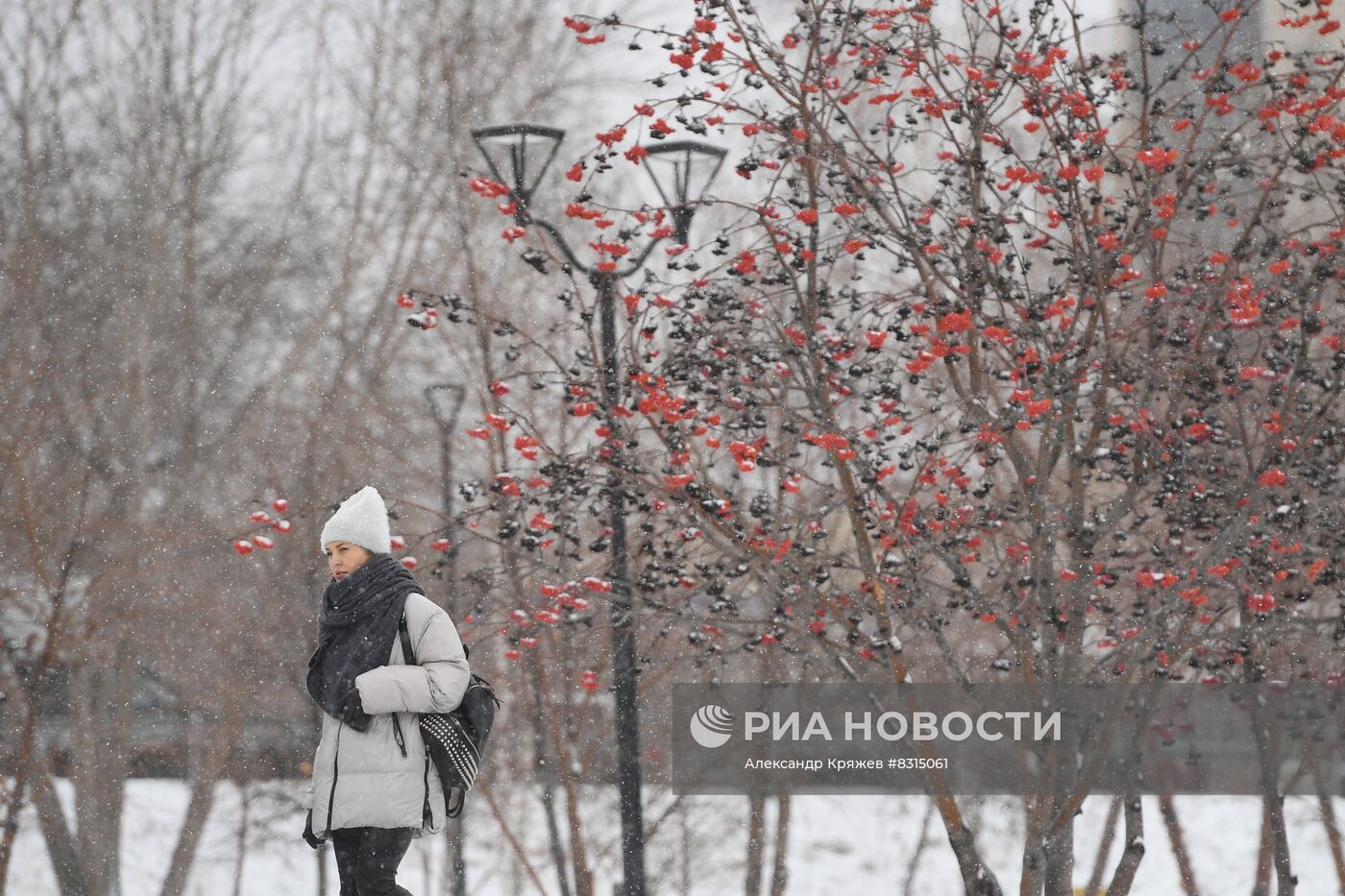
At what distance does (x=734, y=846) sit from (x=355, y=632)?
9468mm

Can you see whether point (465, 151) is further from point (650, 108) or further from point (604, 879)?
point (650, 108)

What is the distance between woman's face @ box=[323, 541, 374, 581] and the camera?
3580mm

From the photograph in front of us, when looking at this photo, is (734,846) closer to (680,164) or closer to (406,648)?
(680,164)

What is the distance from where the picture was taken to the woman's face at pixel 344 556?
11.7 feet

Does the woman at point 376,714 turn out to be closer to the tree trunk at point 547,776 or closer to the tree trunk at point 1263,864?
the tree trunk at point 547,776

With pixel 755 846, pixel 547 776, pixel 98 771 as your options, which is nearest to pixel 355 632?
pixel 755 846

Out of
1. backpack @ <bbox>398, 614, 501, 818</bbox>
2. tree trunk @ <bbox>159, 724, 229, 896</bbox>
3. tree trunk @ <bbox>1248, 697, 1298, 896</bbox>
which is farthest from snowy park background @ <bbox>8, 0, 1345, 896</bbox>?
backpack @ <bbox>398, 614, 501, 818</bbox>

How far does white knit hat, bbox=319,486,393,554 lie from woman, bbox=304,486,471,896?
0.01 metres

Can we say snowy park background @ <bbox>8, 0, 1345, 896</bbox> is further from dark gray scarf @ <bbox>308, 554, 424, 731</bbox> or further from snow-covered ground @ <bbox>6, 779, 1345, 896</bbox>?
dark gray scarf @ <bbox>308, 554, 424, 731</bbox>

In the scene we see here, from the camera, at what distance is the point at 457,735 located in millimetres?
3508

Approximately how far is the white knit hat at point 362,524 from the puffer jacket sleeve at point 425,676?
184 millimetres

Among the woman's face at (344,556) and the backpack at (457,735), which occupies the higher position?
the woman's face at (344,556)

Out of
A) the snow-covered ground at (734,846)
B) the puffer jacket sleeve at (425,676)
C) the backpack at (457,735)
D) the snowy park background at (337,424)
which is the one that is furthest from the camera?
the snow-covered ground at (734,846)

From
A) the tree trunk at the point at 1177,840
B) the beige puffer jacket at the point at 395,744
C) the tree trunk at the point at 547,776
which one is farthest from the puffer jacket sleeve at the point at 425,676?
the tree trunk at the point at 1177,840
